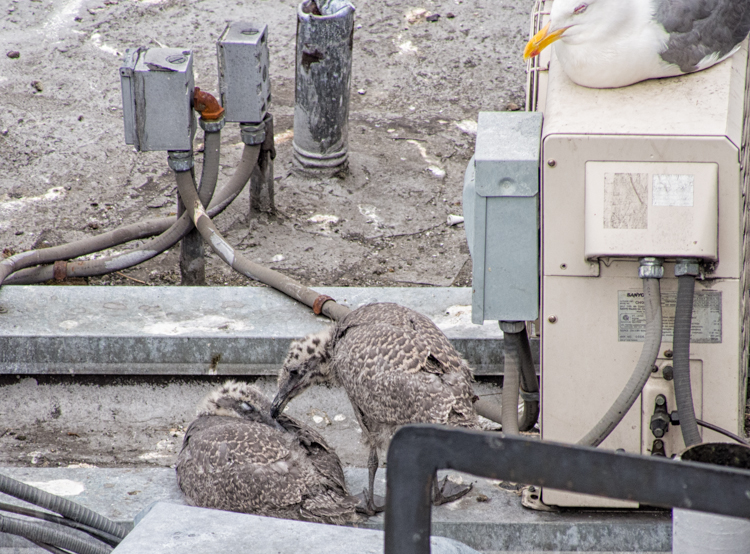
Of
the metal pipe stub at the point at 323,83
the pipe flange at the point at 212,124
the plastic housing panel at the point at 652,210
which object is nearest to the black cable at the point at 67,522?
the plastic housing panel at the point at 652,210

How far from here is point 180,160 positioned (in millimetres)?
4418

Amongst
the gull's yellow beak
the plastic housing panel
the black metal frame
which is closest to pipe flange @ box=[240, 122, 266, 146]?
the gull's yellow beak

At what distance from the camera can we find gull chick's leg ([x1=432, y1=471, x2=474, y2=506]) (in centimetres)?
311

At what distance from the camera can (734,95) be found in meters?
2.70

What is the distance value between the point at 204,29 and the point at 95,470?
529cm

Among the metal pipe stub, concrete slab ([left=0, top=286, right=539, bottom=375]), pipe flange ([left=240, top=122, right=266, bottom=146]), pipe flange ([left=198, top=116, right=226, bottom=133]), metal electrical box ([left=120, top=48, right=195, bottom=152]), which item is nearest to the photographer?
concrete slab ([left=0, top=286, right=539, bottom=375])

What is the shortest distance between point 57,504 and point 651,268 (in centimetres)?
186

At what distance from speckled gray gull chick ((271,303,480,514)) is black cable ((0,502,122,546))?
857 millimetres

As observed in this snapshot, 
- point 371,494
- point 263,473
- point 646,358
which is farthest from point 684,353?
point 263,473

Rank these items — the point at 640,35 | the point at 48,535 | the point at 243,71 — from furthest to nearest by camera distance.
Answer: the point at 243,71 → the point at 640,35 → the point at 48,535

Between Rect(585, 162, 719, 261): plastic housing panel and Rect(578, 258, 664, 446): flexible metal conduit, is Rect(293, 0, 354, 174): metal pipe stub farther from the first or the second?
Rect(578, 258, 664, 446): flexible metal conduit

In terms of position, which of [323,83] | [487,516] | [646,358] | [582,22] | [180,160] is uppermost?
[323,83]

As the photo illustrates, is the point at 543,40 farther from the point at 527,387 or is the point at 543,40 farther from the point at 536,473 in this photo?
the point at 536,473

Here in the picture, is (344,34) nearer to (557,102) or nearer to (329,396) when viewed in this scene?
(329,396)
